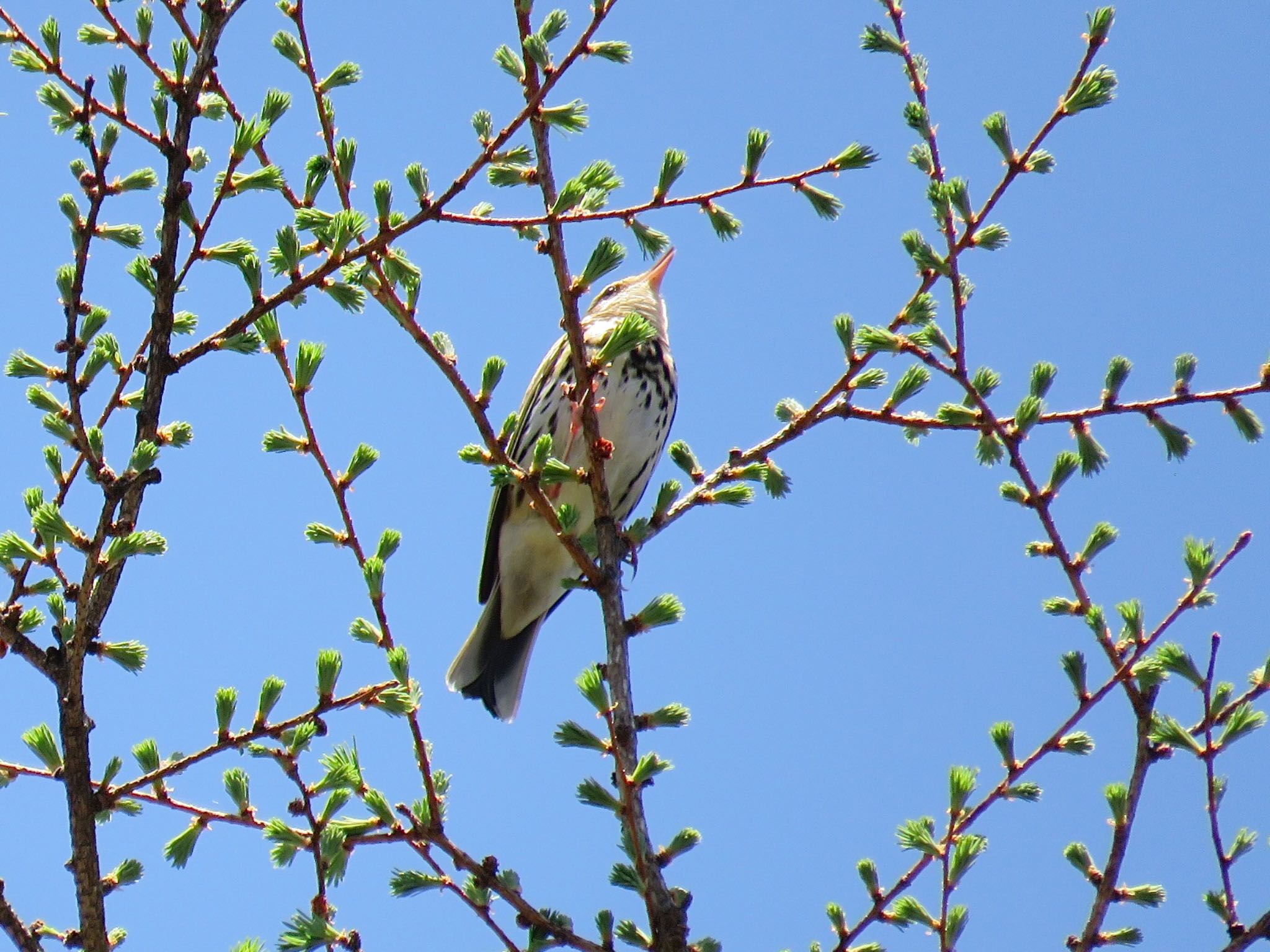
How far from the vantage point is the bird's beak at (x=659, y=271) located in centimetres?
714

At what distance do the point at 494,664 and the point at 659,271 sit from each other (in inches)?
91.1

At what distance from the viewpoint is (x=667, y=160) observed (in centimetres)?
293

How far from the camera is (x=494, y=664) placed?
600 cm

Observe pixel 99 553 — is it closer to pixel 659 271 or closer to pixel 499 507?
pixel 499 507

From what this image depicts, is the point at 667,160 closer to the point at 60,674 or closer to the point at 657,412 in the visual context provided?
the point at 60,674

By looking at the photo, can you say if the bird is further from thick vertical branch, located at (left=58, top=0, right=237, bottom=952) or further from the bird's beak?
thick vertical branch, located at (left=58, top=0, right=237, bottom=952)

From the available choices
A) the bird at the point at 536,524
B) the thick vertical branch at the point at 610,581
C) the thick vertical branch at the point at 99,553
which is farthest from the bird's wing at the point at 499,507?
the thick vertical branch at the point at 99,553

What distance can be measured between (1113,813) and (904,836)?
1.31ft

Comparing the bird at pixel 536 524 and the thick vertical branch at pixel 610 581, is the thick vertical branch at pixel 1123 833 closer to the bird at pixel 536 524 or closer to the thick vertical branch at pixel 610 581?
the thick vertical branch at pixel 610 581

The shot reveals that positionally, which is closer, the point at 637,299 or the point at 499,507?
the point at 499,507

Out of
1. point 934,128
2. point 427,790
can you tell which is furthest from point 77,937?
point 934,128

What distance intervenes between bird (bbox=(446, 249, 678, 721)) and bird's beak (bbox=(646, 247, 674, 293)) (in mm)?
983

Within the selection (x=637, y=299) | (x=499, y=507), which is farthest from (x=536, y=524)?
(x=637, y=299)

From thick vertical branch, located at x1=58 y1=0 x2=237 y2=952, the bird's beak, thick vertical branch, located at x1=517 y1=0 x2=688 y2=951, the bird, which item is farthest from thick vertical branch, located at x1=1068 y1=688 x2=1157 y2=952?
the bird's beak
